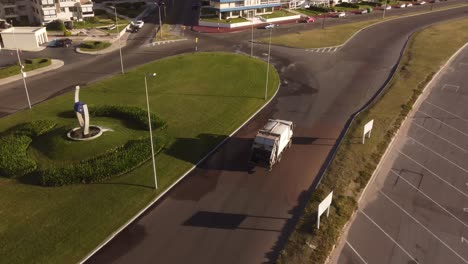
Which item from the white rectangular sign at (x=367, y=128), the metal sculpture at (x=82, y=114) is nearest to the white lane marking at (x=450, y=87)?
the white rectangular sign at (x=367, y=128)

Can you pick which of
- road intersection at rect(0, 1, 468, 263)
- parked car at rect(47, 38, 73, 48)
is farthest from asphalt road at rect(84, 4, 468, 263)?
parked car at rect(47, 38, 73, 48)

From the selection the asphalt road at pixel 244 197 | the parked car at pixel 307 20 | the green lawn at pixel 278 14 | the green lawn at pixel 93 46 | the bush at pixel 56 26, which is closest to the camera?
the asphalt road at pixel 244 197

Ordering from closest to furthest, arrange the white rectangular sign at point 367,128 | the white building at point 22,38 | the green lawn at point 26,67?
the white rectangular sign at point 367,128 < the green lawn at point 26,67 < the white building at point 22,38

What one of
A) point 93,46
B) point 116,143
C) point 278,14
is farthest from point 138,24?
point 116,143

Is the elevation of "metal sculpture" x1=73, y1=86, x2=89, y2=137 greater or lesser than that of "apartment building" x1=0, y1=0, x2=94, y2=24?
lesser

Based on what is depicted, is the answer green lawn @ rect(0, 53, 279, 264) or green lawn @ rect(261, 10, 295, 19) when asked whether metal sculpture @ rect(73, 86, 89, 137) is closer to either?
green lawn @ rect(0, 53, 279, 264)

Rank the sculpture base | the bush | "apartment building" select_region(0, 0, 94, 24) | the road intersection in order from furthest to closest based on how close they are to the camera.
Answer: "apartment building" select_region(0, 0, 94, 24), the bush, the sculpture base, the road intersection

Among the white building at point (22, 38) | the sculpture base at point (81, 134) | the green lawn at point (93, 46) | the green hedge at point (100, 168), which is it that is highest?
the white building at point (22, 38)

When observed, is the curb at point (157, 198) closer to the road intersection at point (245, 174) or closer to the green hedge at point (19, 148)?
the road intersection at point (245, 174)
